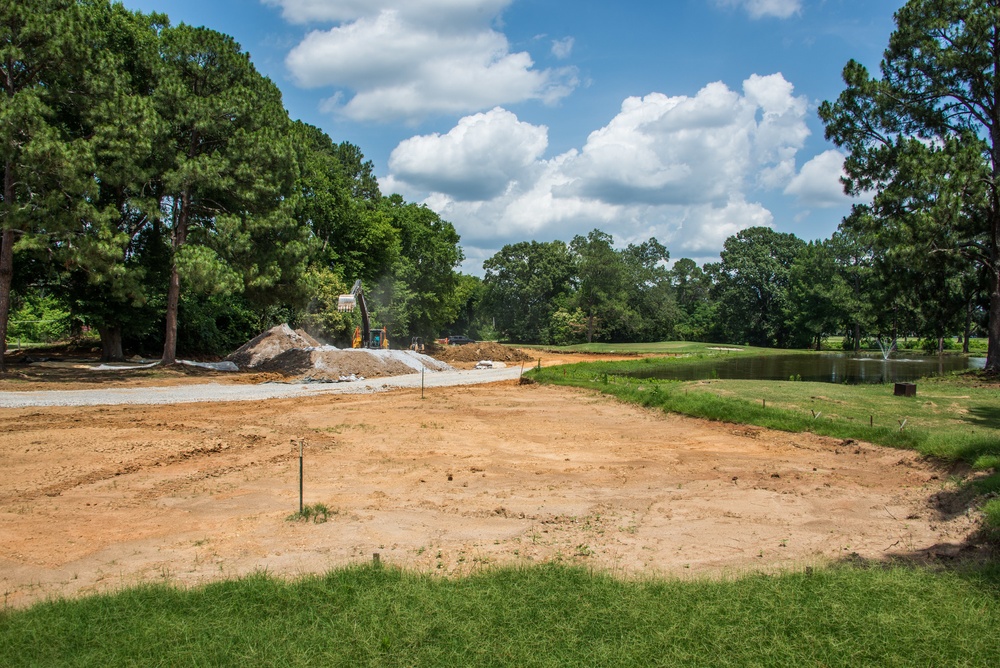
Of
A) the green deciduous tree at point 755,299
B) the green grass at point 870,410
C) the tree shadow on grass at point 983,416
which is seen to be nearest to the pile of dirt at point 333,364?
the green grass at point 870,410

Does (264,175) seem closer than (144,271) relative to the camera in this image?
No

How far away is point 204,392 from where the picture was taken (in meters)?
24.0

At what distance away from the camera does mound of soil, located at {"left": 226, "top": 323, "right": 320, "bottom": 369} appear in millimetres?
34625

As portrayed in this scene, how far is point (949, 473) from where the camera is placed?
38.5 ft

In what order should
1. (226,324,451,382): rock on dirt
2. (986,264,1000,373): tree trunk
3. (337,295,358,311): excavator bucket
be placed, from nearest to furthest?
(986,264,1000,373): tree trunk
(226,324,451,382): rock on dirt
(337,295,358,311): excavator bucket

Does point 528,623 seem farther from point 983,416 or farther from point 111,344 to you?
point 111,344

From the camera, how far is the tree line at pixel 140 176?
23.5 meters

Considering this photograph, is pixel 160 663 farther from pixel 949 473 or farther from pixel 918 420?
pixel 918 420

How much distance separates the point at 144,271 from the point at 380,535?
24791mm

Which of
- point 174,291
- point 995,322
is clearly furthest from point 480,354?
point 995,322

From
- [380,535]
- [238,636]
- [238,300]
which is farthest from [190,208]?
[238,636]

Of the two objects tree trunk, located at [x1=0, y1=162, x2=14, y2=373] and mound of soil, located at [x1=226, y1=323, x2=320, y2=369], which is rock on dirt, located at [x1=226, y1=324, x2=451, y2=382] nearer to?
mound of soil, located at [x1=226, y1=323, x2=320, y2=369]

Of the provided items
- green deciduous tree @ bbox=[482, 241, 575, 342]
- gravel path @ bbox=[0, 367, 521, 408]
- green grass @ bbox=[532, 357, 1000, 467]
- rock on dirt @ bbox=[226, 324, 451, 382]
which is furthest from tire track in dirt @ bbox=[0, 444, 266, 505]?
green deciduous tree @ bbox=[482, 241, 575, 342]

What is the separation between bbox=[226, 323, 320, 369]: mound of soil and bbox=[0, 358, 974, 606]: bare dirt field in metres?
16.4
